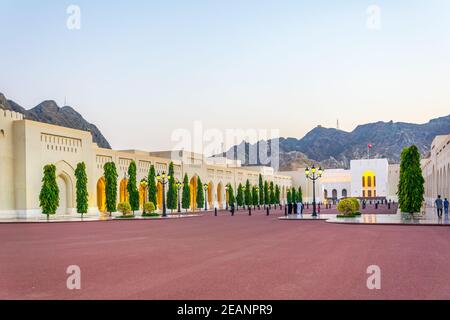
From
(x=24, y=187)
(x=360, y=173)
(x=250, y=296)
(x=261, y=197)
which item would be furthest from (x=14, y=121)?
(x=360, y=173)

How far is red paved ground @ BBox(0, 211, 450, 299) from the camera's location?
26.9 ft

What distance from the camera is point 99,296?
26.3ft

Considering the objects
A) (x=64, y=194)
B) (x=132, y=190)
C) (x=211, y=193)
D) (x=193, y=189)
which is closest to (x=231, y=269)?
(x=64, y=194)

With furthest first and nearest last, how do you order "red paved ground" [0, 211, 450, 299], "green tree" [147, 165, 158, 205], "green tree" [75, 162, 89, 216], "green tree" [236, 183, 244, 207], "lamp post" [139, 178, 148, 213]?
"green tree" [236, 183, 244, 207], "green tree" [147, 165, 158, 205], "lamp post" [139, 178, 148, 213], "green tree" [75, 162, 89, 216], "red paved ground" [0, 211, 450, 299]

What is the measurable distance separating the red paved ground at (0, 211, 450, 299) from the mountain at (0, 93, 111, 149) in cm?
15582

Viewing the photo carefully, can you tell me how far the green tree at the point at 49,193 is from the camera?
3972 centimetres

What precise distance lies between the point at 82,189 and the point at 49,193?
14.6 feet

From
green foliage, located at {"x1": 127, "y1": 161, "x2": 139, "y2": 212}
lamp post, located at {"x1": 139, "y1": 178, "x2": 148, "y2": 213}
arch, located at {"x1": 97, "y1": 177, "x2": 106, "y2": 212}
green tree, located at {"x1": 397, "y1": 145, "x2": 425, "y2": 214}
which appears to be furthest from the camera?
arch, located at {"x1": 97, "y1": 177, "x2": 106, "y2": 212}

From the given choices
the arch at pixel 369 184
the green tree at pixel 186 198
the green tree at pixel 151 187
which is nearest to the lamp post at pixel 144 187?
the green tree at pixel 151 187

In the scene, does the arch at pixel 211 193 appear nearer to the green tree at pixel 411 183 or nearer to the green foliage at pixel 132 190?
the green foliage at pixel 132 190

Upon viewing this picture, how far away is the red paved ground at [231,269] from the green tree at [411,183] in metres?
15.4

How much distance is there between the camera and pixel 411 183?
107ft

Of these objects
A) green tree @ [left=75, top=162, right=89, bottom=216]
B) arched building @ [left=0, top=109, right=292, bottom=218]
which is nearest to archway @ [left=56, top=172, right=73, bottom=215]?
arched building @ [left=0, top=109, right=292, bottom=218]

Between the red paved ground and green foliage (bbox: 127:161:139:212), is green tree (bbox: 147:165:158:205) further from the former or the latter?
the red paved ground
